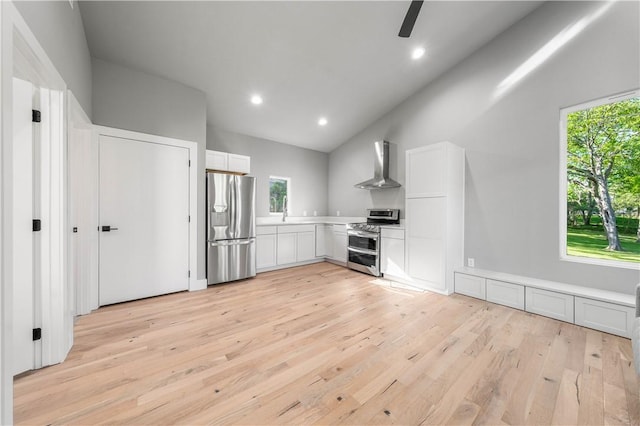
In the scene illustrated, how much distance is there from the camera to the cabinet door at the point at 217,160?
152 inches

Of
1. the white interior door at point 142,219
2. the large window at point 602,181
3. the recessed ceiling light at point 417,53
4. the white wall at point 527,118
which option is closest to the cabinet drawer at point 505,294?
the white wall at point 527,118

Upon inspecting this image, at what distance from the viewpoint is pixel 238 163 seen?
166 inches

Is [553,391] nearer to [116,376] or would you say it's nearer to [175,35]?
[116,376]

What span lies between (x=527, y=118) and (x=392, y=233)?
2307mm

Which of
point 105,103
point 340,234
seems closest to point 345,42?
point 105,103

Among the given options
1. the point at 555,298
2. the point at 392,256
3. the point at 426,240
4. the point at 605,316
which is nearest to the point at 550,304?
the point at 555,298

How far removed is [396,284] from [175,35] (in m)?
4.30

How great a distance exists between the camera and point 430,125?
161 inches

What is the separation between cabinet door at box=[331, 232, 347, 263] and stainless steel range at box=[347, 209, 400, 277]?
0.17 meters

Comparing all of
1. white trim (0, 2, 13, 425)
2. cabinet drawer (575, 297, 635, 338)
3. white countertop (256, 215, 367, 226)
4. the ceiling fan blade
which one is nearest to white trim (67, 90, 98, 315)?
white trim (0, 2, 13, 425)

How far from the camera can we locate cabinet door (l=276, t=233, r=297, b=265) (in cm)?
463

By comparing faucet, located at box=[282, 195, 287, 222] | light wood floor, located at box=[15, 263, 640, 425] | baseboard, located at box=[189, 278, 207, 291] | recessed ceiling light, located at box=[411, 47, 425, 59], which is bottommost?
light wood floor, located at box=[15, 263, 640, 425]

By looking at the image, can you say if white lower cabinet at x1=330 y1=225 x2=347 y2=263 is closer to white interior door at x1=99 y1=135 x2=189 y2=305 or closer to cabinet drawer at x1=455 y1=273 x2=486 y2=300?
cabinet drawer at x1=455 y1=273 x2=486 y2=300

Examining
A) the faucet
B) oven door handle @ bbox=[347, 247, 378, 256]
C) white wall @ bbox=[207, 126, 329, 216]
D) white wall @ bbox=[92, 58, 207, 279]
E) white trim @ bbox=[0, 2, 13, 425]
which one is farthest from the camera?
the faucet
